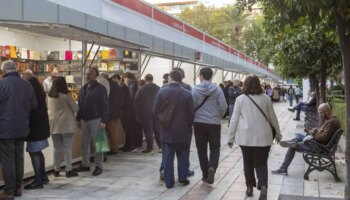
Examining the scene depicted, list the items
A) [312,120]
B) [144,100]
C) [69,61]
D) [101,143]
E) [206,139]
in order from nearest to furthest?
[206,139] → [101,143] → [144,100] → [69,61] → [312,120]

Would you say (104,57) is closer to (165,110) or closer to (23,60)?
(23,60)

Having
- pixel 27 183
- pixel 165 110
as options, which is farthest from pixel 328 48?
pixel 27 183

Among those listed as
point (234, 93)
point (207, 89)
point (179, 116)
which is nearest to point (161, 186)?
point (179, 116)

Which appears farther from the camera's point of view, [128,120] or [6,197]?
[128,120]

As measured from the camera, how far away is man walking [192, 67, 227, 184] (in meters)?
7.16

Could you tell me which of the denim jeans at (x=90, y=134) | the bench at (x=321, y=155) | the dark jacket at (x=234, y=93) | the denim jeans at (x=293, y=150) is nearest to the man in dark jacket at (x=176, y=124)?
the denim jeans at (x=90, y=134)

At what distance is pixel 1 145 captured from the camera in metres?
6.15

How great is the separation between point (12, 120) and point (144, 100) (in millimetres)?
4233

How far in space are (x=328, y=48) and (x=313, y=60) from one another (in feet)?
3.33

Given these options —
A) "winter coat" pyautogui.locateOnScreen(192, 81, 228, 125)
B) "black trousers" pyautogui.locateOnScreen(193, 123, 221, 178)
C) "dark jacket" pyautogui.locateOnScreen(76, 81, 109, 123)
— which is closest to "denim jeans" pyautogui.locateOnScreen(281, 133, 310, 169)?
"black trousers" pyautogui.locateOnScreen(193, 123, 221, 178)

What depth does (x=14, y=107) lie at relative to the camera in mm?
6176

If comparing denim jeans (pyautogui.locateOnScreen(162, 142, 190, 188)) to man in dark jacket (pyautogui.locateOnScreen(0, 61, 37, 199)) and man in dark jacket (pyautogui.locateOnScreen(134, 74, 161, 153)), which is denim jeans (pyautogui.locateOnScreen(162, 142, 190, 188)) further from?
man in dark jacket (pyautogui.locateOnScreen(134, 74, 161, 153))

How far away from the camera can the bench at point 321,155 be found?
758cm

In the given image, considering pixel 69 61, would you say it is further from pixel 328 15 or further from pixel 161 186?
pixel 328 15
